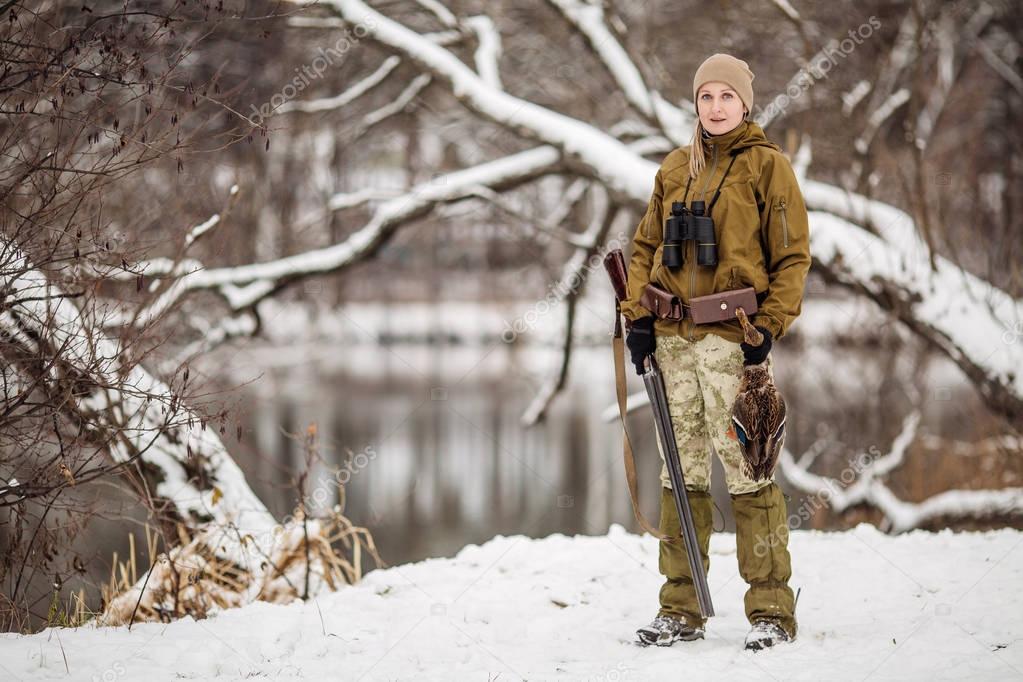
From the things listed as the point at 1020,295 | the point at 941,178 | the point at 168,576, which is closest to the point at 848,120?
the point at 941,178

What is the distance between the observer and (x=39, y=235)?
11.6 feet

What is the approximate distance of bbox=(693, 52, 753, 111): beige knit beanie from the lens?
3.48m

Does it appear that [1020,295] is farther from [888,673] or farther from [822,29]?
[888,673]

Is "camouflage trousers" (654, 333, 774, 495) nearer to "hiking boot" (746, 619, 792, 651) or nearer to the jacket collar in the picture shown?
"hiking boot" (746, 619, 792, 651)

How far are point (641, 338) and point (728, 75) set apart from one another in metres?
0.92

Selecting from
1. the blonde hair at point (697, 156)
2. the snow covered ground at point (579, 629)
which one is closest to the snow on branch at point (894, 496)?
the snow covered ground at point (579, 629)

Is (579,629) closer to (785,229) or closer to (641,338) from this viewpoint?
(641,338)

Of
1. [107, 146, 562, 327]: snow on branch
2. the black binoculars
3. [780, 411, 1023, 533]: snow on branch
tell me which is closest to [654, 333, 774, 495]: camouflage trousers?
the black binoculars

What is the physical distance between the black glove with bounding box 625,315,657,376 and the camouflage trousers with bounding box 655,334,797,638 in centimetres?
5

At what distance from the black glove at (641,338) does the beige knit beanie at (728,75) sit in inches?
31.5

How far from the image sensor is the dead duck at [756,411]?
333 cm

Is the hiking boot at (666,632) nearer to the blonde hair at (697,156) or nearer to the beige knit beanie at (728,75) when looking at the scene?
the blonde hair at (697,156)

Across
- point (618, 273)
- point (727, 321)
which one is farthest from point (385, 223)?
point (727, 321)

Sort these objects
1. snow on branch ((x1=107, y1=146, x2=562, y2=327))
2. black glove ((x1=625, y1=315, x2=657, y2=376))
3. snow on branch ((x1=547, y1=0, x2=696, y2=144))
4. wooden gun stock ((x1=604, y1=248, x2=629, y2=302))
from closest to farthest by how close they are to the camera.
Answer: black glove ((x1=625, y1=315, x2=657, y2=376)) → wooden gun stock ((x1=604, y1=248, x2=629, y2=302)) → snow on branch ((x1=107, y1=146, x2=562, y2=327)) → snow on branch ((x1=547, y1=0, x2=696, y2=144))
